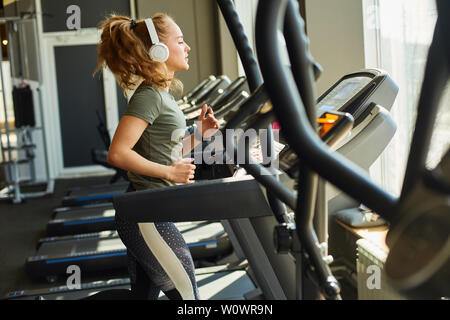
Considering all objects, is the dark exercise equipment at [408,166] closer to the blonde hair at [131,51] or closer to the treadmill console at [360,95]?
the treadmill console at [360,95]

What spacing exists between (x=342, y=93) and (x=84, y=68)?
657 centimetres

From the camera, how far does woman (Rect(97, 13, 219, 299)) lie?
167 centimetres

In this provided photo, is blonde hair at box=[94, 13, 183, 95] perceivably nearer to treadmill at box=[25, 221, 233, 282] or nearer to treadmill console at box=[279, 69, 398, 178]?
treadmill console at box=[279, 69, 398, 178]

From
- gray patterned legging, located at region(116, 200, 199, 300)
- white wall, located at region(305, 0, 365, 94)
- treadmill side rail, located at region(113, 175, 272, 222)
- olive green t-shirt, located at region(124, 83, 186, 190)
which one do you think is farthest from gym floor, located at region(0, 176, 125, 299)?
treadmill side rail, located at region(113, 175, 272, 222)

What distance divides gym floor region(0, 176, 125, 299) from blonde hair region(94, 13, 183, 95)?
2.30 meters

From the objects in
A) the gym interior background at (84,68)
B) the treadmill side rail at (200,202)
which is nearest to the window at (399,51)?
the gym interior background at (84,68)

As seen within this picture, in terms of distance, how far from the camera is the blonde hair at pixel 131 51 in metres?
1.71

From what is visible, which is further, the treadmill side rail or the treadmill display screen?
the treadmill display screen

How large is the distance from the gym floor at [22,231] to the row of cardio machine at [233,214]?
207 mm

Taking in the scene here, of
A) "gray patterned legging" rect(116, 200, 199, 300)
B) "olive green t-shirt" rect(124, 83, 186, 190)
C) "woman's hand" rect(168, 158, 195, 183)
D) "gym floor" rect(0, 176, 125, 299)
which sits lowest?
"gym floor" rect(0, 176, 125, 299)

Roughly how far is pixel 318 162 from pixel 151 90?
1.09 meters

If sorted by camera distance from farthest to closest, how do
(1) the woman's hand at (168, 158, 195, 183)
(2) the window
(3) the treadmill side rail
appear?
(2) the window, (1) the woman's hand at (168, 158, 195, 183), (3) the treadmill side rail
